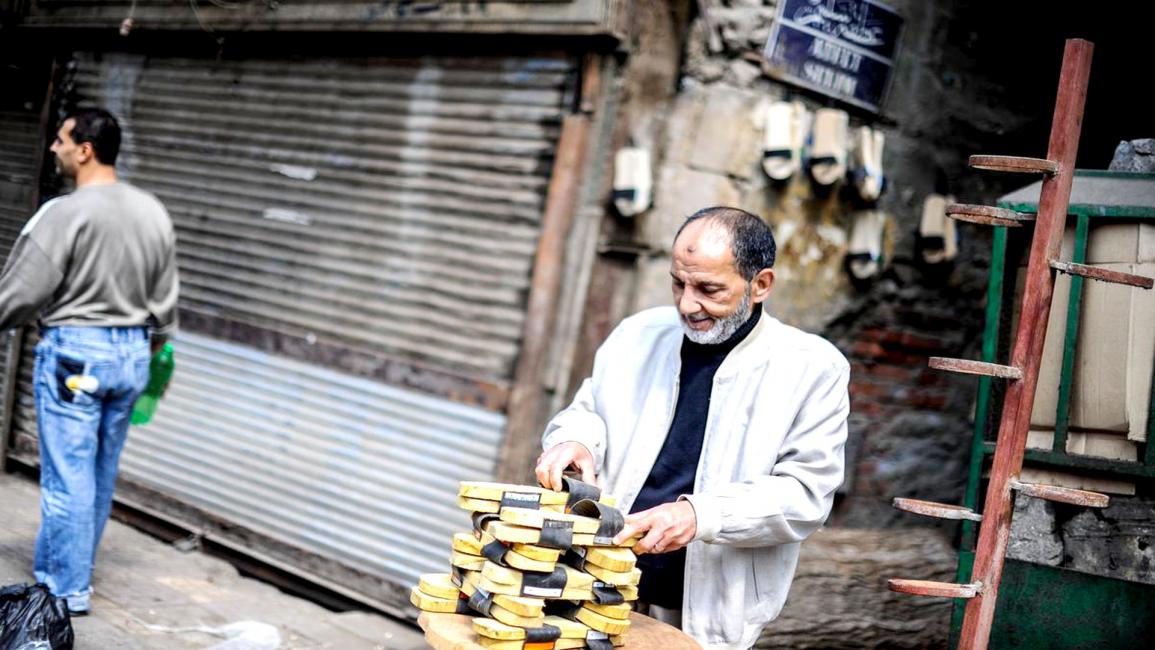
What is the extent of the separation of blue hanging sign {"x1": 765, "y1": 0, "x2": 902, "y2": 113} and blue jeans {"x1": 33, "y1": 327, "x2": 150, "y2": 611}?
3.36 meters

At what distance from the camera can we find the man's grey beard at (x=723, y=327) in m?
3.04

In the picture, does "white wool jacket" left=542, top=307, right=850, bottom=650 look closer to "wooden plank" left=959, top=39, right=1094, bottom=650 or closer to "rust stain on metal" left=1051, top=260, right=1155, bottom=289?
"wooden plank" left=959, top=39, right=1094, bottom=650

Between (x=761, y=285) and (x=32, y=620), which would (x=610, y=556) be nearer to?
(x=761, y=285)

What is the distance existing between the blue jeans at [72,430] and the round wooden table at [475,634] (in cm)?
243

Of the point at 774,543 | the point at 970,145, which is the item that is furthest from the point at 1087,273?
the point at 970,145

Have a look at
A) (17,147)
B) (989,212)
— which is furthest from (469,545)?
(17,147)

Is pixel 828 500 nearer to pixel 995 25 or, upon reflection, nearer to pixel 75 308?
pixel 75 308

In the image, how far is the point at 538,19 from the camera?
531 centimetres

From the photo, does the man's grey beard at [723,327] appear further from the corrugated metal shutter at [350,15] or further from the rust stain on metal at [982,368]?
the corrugated metal shutter at [350,15]

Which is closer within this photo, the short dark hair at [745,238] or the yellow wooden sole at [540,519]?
the yellow wooden sole at [540,519]

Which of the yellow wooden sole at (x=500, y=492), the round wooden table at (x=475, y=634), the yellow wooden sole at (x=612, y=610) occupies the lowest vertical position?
the round wooden table at (x=475, y=634)

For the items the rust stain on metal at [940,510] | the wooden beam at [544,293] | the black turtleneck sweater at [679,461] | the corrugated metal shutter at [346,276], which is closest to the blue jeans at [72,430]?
the corrugated metal shutter at [346,276]

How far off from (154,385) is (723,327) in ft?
11.0

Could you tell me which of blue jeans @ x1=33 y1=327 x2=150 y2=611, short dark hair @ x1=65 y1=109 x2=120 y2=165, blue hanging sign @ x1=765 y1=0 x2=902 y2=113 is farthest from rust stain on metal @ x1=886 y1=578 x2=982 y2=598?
short dark hair @ x1=65 y1=109 x2=120 y2=165
